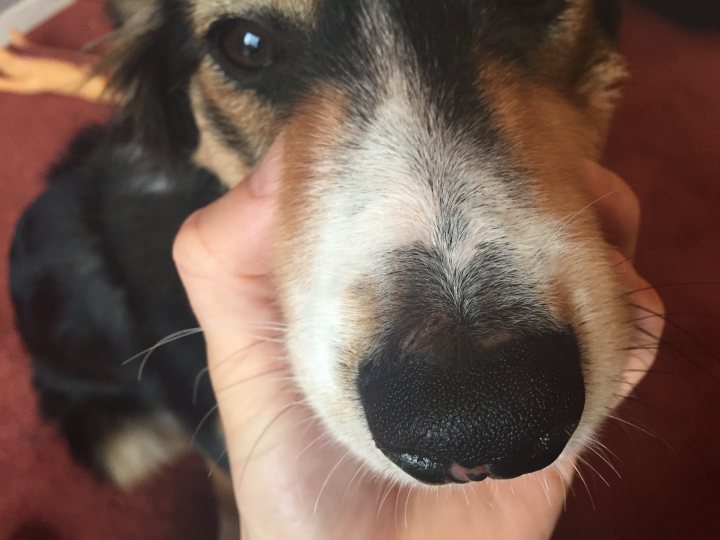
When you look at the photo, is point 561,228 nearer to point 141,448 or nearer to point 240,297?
point 240,297

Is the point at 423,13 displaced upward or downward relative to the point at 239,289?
upward

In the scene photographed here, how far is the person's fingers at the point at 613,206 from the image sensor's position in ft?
3.69

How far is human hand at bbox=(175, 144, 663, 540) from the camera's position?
116 cm

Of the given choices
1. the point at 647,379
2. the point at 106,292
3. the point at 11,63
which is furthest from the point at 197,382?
the point at 11,63

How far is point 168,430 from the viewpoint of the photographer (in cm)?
212

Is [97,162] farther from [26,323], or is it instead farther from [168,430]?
[168,430]

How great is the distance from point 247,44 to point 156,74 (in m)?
0.40

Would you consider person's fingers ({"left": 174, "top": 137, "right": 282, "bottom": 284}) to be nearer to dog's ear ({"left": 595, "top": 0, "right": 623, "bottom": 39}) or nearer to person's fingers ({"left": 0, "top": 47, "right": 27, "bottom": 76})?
dog's ear ({"left": 595, "top": 0, "right": 623, "bottom": 39})

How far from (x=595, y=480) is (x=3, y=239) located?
7.37 ft

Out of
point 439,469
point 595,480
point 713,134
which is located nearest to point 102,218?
point 439,469

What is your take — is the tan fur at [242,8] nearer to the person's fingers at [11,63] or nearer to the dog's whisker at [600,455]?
the dog's whisker at [600,455]

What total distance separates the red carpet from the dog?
30.2 inches

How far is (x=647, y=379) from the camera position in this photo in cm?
189

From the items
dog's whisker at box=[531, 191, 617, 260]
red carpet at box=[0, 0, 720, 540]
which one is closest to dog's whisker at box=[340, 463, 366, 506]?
dog's whisker at box=[531, 191, 617, 260]
